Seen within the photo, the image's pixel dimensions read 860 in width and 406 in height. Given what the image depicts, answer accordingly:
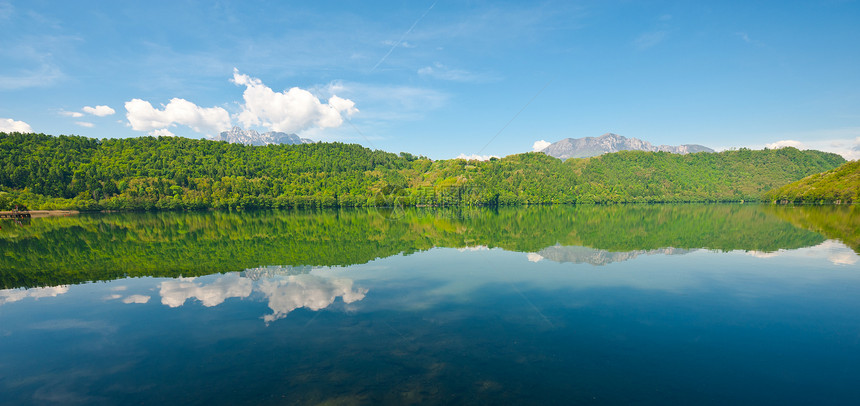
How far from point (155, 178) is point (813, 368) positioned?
211794 millimetres

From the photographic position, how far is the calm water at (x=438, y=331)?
31.6 feet

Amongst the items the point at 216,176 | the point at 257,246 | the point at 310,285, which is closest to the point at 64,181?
the point at 216,176

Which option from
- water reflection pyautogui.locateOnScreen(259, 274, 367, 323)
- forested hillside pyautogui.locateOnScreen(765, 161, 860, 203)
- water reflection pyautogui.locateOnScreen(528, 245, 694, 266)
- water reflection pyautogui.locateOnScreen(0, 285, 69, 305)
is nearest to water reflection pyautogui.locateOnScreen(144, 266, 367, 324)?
water reflection pyautogui.locateOnScreen(259, 274, 367, 323)

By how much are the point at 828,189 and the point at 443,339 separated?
188 metres

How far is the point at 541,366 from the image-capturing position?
35.1 feet

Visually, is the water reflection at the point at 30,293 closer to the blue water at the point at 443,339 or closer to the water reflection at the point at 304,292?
the blue water at the point at 443,339

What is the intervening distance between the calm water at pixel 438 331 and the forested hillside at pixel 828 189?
143 metres

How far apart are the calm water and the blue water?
80 mm

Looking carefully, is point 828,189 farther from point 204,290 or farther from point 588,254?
point 204,290

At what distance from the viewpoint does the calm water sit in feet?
31.6

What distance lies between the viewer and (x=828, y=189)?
12569 cm

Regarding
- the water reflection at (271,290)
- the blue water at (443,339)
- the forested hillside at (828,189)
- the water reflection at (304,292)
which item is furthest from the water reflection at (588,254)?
the forested hillside at (828,189)

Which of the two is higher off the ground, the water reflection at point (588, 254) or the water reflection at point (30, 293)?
the water reflection at point (30, 293)

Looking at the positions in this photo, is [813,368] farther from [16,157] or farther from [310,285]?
[16,157]
